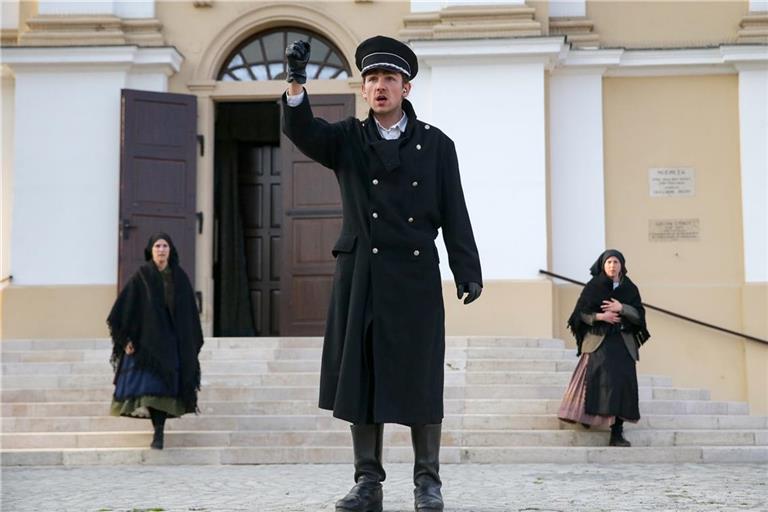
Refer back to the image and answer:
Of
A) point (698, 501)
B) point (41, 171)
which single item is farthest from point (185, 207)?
point (698, 501)

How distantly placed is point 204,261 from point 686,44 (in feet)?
20.7

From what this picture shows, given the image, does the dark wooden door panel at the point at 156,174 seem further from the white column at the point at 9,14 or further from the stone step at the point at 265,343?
the white column at the point at 9,14

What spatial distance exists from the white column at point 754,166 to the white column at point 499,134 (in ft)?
8.13

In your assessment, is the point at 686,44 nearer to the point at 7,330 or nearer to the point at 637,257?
the point at 637,257

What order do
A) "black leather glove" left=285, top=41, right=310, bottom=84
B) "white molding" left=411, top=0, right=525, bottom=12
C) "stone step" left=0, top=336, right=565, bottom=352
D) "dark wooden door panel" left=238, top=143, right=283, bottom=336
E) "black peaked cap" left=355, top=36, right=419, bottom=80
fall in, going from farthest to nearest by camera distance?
"dark wooden door panel" left=238, top=143, right=283, bottom=336 < "white molding" left=411, top=0, right=525, bottom=12 < "stone step" left=0, top=336, right=565, bottom=352 < "black peaked cap" left=355, top=36, right=419, bottom=80 < "black leather glove" left=285, top=41, right=310, bottom=84

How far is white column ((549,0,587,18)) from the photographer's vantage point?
597 inches

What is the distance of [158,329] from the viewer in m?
10.4

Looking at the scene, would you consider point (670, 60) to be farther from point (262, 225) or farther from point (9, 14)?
point (9, 14)

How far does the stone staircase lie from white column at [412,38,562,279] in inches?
59.4

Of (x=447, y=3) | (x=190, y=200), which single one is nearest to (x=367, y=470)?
(x=190, y=200)

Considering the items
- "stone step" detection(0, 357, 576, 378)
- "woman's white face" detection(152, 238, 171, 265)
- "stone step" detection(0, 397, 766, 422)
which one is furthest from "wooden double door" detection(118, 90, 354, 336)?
"woman's white face" detection(152, 238, 171, 265)

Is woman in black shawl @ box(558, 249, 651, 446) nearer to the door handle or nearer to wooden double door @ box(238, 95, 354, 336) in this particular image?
wooden double door @ box(238, 95, 354, 336)

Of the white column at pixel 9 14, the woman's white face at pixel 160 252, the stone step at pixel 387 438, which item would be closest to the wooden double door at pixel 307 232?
the white column at pixel 9 14

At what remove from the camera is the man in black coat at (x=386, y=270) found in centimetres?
586
